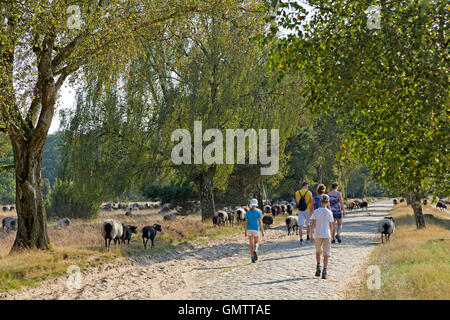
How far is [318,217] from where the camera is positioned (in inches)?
372

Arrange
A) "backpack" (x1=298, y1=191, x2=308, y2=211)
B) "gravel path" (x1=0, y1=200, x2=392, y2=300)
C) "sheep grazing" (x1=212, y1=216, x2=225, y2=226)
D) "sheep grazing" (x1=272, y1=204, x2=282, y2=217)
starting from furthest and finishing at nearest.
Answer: "sheep grazing" (x1=272, y1=204, x2=282, y2=217)
"sheep grazing" (x1=212, y1=216, x2=225, y2=226)
"backpack" (x1=298, y1=191, x2=308, y2=211)
"gravel path" (x1=0, y1=200, x2=392, y2=300)

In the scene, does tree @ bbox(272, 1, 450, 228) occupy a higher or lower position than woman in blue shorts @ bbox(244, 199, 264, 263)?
higher

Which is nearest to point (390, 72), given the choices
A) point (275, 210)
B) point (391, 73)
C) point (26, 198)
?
A: point (391, 73)

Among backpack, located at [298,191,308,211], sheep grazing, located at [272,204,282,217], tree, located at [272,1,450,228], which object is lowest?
sheep grazing, located at [272,204,282,217]

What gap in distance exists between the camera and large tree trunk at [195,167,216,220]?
2331cm

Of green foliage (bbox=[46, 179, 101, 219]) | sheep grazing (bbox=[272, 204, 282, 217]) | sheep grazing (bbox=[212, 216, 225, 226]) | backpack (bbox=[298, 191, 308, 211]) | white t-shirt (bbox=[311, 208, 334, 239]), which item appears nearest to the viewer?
white t-shirt (bbox=[311, 208, 334, 239])

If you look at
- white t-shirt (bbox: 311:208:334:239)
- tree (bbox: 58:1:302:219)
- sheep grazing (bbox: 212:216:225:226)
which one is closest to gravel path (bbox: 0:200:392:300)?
white t-shirt (bbox: 311:208:334:239)

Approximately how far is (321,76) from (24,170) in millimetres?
9267

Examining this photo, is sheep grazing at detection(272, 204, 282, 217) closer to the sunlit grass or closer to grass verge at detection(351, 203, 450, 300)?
the sunlit grass

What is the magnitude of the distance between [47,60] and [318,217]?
9294 mm

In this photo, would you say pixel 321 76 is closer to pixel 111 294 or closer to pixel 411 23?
pixel 411 23

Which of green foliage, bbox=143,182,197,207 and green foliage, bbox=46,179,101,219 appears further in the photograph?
green foliage, bbox=46,179,101,219

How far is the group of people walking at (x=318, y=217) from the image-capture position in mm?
9398

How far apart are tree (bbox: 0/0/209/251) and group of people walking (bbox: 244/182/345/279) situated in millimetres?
6211
